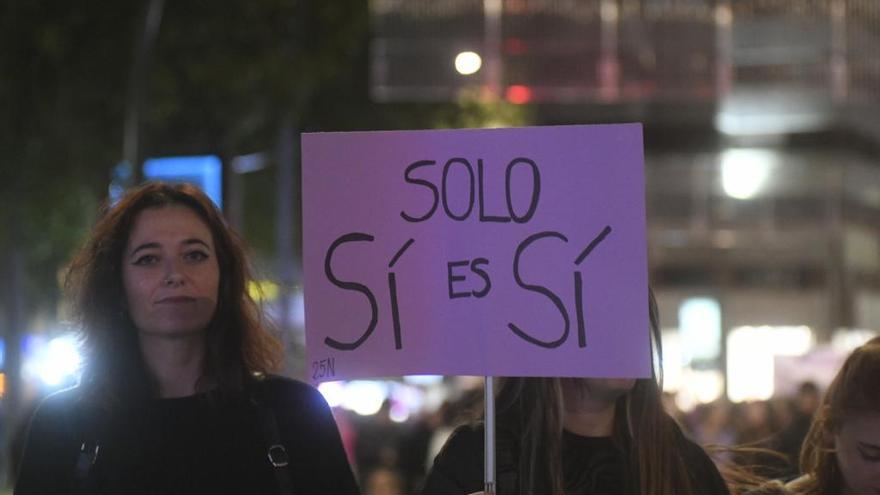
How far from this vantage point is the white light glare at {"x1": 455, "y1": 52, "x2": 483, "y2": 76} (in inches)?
891

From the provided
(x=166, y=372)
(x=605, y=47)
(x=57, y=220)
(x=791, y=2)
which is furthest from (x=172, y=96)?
(x=166, y=372)

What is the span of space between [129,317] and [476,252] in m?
0.93

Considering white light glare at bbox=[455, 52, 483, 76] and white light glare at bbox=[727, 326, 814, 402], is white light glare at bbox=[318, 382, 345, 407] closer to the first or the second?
white light glare at bbox=[455, 52, 483, 76]

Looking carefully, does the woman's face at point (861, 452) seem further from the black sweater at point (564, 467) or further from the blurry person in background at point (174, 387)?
the blurry person in background at point (174, 387)

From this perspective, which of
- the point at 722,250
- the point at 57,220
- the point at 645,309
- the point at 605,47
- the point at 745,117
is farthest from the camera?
the point at 722,250

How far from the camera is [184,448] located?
4281 mm

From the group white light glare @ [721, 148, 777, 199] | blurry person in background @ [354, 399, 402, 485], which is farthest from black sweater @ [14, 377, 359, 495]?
white light glare @ [721, 148, 777, 199]

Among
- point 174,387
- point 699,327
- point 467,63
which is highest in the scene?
point 467,63

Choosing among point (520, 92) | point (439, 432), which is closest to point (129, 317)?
point (439, 432)

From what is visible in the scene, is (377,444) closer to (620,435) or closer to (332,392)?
(332,392)

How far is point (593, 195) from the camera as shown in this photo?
432cm

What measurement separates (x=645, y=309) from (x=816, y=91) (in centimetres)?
2215

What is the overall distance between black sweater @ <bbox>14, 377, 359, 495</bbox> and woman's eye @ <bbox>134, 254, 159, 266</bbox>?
36 cm

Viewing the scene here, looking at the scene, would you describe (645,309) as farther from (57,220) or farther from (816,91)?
(57,220)
